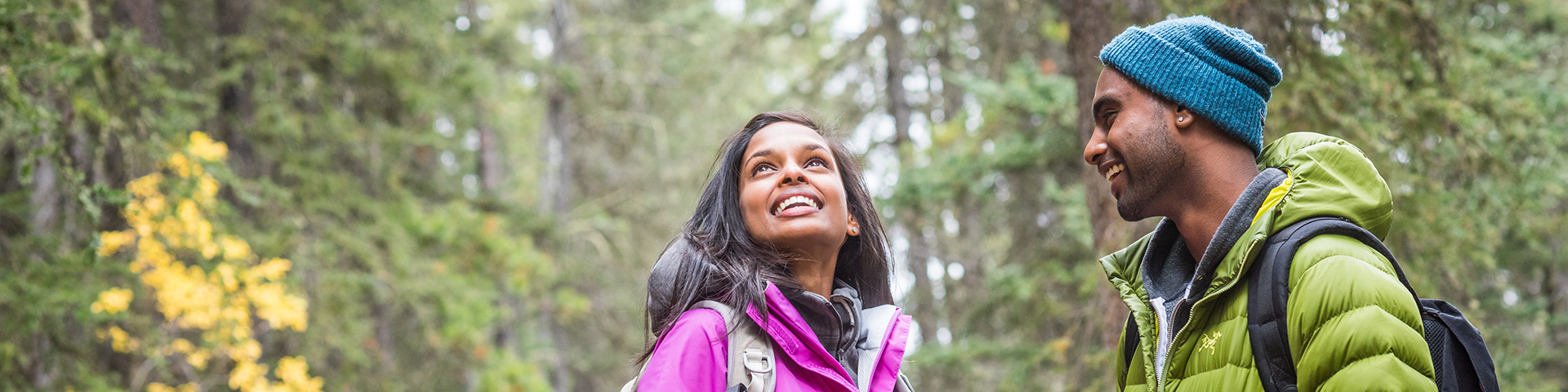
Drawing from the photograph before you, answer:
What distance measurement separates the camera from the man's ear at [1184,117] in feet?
7.11

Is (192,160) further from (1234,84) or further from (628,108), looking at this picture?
(628,108)

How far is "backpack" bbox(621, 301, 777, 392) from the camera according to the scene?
2.38 m

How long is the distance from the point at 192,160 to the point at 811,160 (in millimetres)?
5397

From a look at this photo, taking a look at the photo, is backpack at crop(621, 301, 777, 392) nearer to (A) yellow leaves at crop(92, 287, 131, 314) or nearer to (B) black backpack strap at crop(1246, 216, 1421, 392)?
(B) black backpack strap at crop(1246, 216, 1421, 392)

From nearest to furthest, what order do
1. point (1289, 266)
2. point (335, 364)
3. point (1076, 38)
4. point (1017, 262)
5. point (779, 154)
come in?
point (1289, 266)
point (779, 154)
point (1076, 38)
point (1017, 262)
point (335, 364)

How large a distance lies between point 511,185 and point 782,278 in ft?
57.8

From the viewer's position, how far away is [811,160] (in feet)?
9.80

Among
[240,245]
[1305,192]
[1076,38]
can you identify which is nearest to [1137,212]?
[1305,192]

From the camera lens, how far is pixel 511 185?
19.5 meters

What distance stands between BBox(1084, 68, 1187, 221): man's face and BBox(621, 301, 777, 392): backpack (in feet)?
2.95

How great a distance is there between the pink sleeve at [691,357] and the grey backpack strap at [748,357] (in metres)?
0.02

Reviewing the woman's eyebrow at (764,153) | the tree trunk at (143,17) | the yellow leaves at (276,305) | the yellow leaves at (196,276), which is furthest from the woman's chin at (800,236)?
the tree trunk at (143,17)

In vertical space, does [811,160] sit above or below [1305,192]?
below

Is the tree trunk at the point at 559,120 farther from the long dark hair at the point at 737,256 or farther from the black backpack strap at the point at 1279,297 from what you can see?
the black backpack strap at the point at 1279,297
